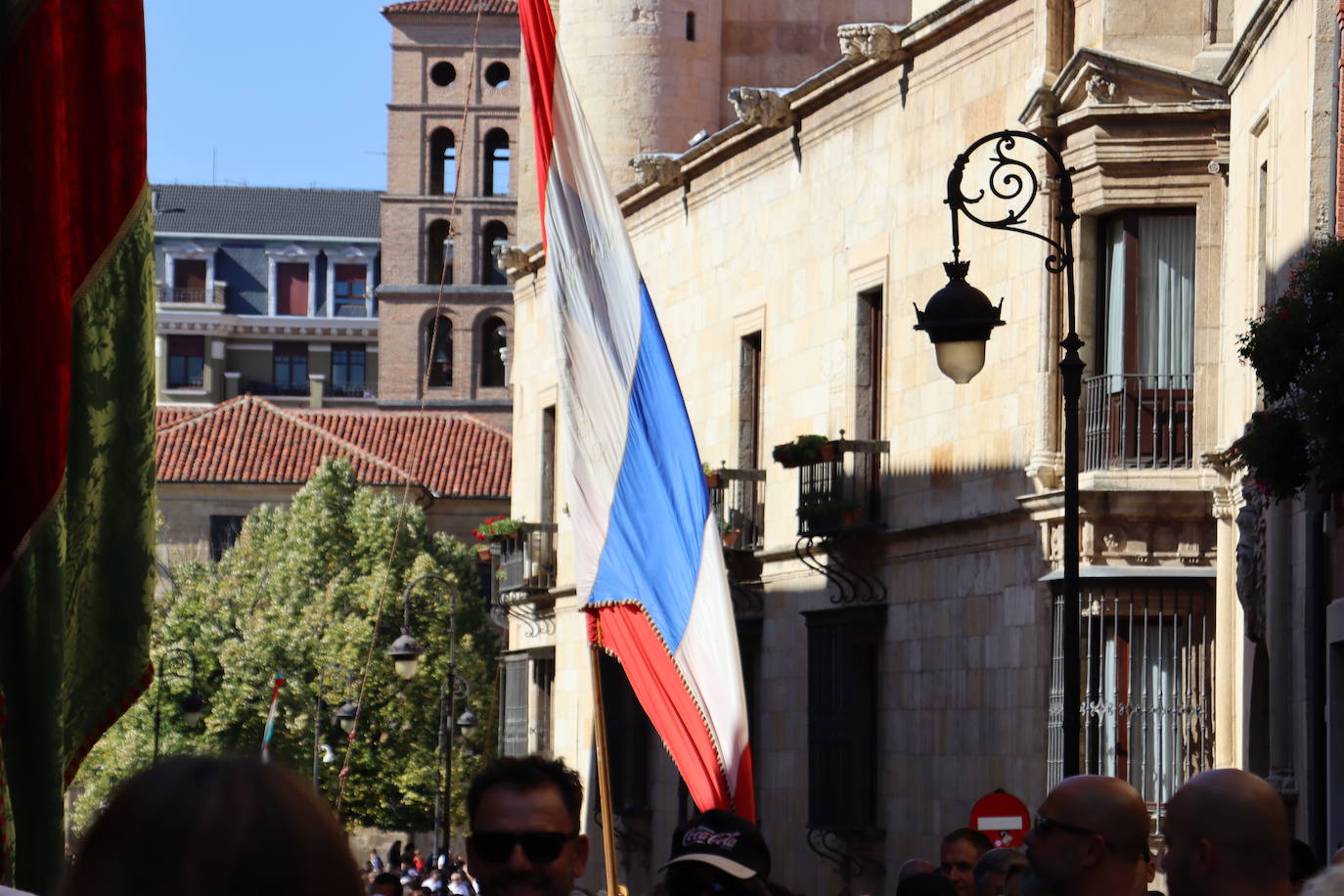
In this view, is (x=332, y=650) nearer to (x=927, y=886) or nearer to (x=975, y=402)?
(x=975, y=402)

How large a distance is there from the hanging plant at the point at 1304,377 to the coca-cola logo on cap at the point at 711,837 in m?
6.57

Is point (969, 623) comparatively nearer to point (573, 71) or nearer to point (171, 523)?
point (573, 71)

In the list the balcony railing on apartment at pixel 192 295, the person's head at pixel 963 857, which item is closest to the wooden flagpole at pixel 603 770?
the person's head at pixel 963 857

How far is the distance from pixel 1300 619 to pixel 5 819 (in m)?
12.1

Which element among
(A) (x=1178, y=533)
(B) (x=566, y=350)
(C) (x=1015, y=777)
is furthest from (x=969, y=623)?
(B) (x=566, y=350)

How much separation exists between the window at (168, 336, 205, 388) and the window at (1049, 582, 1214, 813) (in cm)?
9989

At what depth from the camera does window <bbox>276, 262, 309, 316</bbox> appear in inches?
4924

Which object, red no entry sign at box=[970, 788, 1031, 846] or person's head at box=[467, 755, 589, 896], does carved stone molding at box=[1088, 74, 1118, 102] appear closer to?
red no entry sign at box=[970, 788, 1031, 846]

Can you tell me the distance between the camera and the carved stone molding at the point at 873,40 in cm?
2395

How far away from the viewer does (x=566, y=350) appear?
10344mm

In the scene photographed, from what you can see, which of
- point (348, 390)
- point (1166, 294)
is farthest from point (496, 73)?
point (1166, 294)

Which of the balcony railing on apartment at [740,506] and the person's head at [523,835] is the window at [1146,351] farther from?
the person's head at [523,835]

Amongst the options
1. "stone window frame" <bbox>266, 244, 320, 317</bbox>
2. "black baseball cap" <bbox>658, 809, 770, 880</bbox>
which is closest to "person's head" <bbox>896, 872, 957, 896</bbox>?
"black baseball cap" <bbox>658, 809, 770, 880</bbox>

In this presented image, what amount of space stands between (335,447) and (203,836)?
247ft
